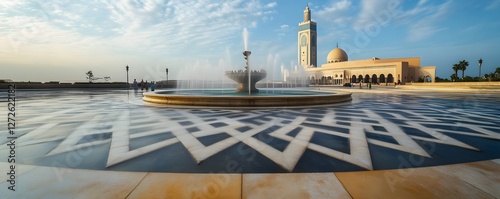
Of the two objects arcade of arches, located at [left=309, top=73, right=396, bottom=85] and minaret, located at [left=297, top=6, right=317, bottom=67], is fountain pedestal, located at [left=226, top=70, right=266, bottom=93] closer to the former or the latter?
arcade of arches, located at [left=309, top=73, right=396, bottom=85]

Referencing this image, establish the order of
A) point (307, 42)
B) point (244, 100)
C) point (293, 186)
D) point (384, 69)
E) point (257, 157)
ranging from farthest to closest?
point (307, 42)
point (384, 69)
point (244, 100)
point (257, 157)
point (293, 186)

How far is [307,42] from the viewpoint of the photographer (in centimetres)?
10406

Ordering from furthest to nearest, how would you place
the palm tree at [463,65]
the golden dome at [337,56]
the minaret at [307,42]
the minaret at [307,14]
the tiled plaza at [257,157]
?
the minaret at [307,14] < the minaret at [307,42] < the golden dome at [337,56] < the palm tree at [463,65] < the tiled plaza at [257,157]

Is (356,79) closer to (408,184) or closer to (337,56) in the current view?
(337,56)

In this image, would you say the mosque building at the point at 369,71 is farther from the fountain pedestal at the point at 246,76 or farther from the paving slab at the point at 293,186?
the paving slab at the point at 293,186

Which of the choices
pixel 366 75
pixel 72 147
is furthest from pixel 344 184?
pixel 366 75

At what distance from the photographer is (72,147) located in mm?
4105

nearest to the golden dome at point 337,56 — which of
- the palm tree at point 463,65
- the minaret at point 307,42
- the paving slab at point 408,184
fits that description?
the minaret at point 307,42

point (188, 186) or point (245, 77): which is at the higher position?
point (245, 77)

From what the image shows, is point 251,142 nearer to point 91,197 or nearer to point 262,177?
point 262,177

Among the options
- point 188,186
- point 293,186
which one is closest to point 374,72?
point 293,186

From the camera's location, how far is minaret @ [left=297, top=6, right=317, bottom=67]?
103m

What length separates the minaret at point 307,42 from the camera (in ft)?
339

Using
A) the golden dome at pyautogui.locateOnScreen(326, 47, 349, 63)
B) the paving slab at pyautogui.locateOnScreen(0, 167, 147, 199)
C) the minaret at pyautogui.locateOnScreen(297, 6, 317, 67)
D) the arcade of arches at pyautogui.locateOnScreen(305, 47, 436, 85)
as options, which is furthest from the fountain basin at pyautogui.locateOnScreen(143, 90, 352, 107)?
the minaret at pyautogui.locateOnScreen(297, 6, 317, 67)
